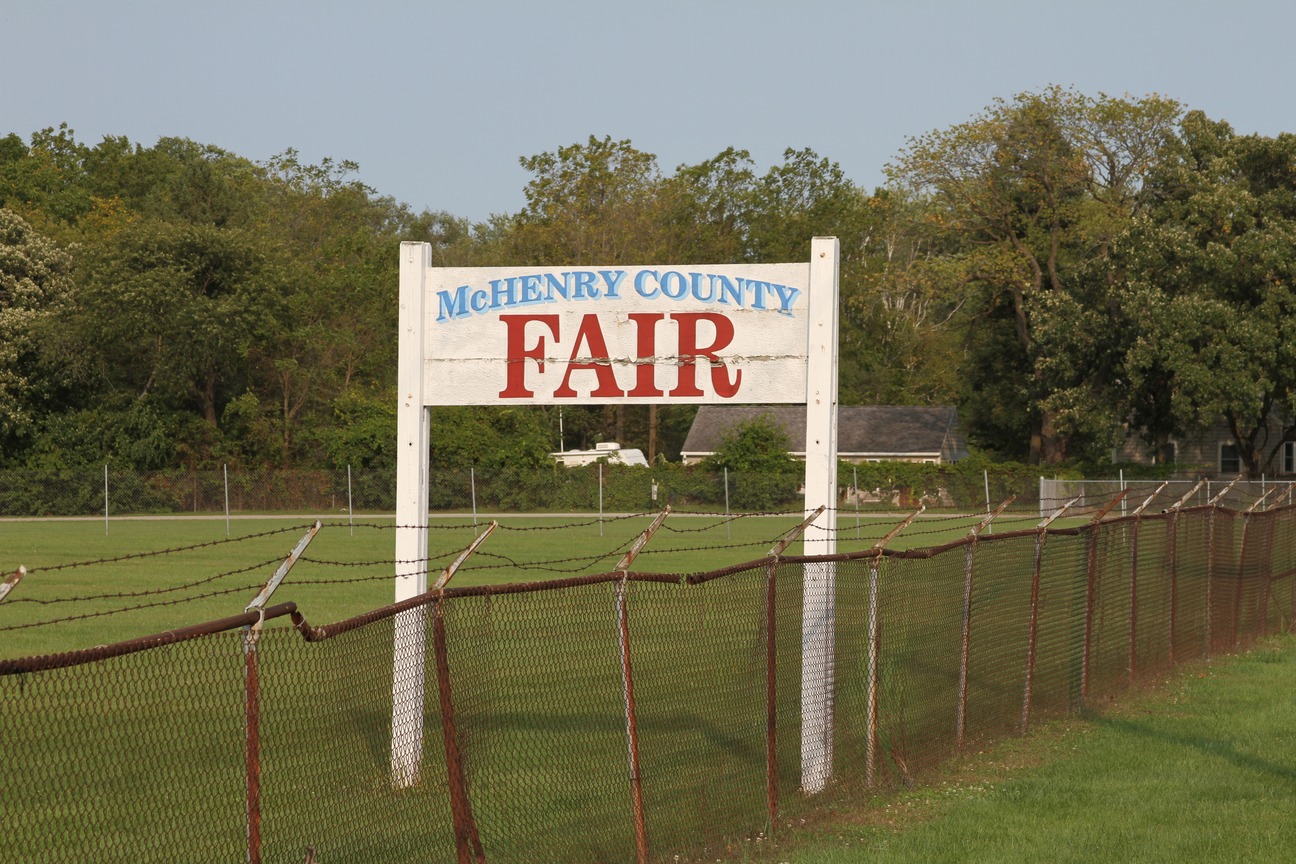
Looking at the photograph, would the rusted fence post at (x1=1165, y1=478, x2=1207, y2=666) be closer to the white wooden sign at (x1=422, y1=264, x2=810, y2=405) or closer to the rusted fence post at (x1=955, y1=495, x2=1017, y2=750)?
the rusted fence post at (x1=955, y1=495, x2=1017, y2=750)

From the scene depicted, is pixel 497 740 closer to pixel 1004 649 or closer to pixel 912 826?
pixel 912 826

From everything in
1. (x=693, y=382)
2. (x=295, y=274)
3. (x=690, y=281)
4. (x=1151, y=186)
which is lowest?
(x=693, y=382)

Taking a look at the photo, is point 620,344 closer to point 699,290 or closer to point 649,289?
point 649,289

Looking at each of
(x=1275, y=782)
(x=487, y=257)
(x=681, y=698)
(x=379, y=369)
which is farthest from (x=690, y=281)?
(x=487, y=257)

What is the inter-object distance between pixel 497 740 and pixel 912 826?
2.56 metres

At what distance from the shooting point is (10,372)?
55.8 meters

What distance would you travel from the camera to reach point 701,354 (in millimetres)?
9711

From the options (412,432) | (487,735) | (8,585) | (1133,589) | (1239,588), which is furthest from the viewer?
(1239,588)

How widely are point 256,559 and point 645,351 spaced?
23.0 metres

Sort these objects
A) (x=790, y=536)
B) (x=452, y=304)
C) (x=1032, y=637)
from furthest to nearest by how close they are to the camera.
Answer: (x=1032, y=637) < (x=452, y=304) < (x=790, y=536)

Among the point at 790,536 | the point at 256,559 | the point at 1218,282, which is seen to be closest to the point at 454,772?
the point at 790,536

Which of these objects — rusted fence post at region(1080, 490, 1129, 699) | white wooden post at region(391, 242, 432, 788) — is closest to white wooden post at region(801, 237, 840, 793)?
white wooden post at region(391, 242, 432, 788)

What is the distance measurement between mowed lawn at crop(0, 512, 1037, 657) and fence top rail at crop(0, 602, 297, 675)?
5023 millimetres

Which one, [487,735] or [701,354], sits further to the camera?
[701,354]
